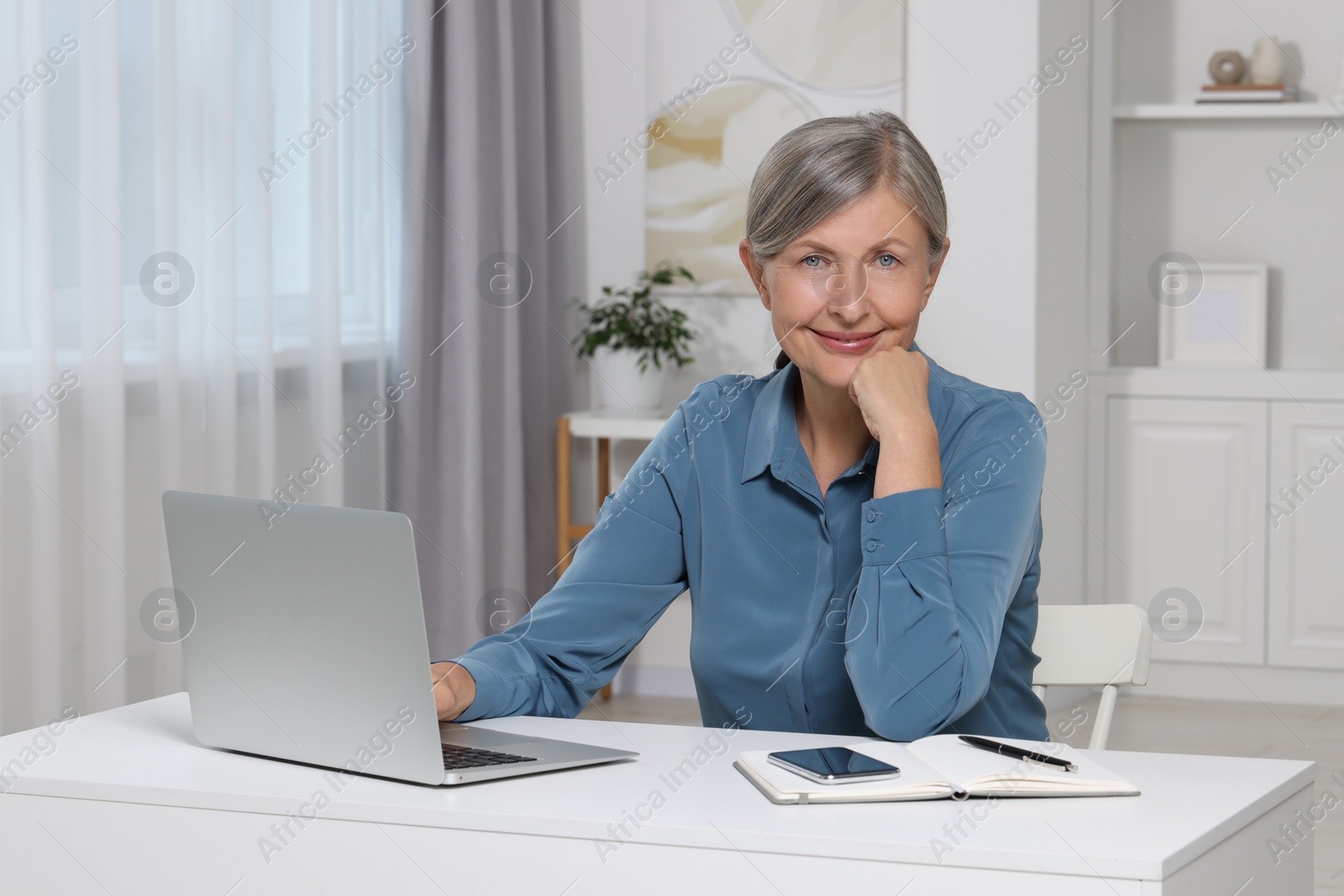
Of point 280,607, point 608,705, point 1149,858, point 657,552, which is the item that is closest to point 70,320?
point 657,552

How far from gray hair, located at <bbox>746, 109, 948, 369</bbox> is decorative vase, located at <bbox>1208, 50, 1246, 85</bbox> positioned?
3.09 metres

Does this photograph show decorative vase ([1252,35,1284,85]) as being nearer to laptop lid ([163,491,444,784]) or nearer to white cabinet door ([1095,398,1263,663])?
white cabinet door ([1095,398,1263,663])

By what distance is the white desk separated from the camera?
908mm

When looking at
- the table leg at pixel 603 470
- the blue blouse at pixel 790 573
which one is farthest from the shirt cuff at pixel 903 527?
the table leg at pixel 603 470

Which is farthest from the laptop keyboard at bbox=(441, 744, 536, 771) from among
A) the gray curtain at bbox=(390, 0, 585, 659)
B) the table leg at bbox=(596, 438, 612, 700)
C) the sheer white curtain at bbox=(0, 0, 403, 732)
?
the table leg at bbox=(596, 438, 612, 700)

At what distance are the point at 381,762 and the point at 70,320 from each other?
5.80 feet

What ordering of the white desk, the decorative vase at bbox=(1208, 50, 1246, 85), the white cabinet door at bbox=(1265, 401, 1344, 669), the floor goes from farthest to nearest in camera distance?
the decorative vase at bbox=(1208, 50, 1246, 85), the white cabinet door at bbox=(1265, 401, 1344, 669), the floor, the white desk

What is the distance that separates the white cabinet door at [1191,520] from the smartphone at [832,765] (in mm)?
3281

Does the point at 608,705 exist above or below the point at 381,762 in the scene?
below

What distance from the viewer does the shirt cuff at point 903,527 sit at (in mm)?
1295

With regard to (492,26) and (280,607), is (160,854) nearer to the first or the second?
(280,607)

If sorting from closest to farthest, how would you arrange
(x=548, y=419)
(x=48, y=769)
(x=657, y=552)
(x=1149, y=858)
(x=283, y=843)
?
(x=1149, y=858) < (x=283, y=843) < (x=48, y=769) < (x=657, y=552) < (x=548, y=419)

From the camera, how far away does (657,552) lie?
60.1 inches

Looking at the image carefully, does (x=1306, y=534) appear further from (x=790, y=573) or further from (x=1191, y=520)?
(x=790, y=573)
